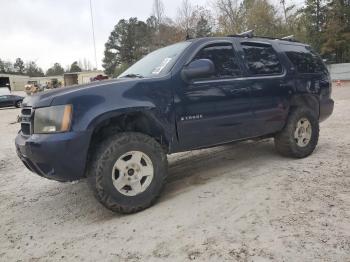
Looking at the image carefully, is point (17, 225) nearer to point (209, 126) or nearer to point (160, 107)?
point (160, 107)

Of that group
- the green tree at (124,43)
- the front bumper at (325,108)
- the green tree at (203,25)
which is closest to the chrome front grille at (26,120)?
the front bumper at (325,108)

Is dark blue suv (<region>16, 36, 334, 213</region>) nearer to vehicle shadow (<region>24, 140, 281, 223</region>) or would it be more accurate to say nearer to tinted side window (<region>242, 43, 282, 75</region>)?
tinted side window (<region>242, 43, 282, 75</region>)

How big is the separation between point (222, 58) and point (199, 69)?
753mm

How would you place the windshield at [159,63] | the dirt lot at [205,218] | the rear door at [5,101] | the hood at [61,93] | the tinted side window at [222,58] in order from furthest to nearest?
the rear door at [5,101], the tinted side window at [222,58], the windshield at [159,63], the hood at [61,93], the dirt lot at [205,218]

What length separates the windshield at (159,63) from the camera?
4449 millimetres

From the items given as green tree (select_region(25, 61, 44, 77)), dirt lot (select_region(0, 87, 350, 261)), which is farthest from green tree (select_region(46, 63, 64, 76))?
dirt lot (select_region(0, 87, 350, 261))

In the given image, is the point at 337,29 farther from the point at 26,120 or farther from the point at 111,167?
the point at 26,120

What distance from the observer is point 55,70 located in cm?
9488

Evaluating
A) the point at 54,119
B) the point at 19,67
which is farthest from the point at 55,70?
the point at 54,119

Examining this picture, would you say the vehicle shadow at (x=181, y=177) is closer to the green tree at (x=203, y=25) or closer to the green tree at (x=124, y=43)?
the green tree at (x=203, y=25)

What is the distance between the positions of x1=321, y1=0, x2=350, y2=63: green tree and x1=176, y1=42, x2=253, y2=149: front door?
32176 millimetres

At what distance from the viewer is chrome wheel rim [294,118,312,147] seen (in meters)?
5.64

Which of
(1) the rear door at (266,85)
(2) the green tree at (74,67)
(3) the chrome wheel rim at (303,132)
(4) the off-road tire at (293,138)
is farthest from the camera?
(2) the green tree at (74,67)

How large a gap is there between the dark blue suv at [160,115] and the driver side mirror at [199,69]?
0.01 metres
